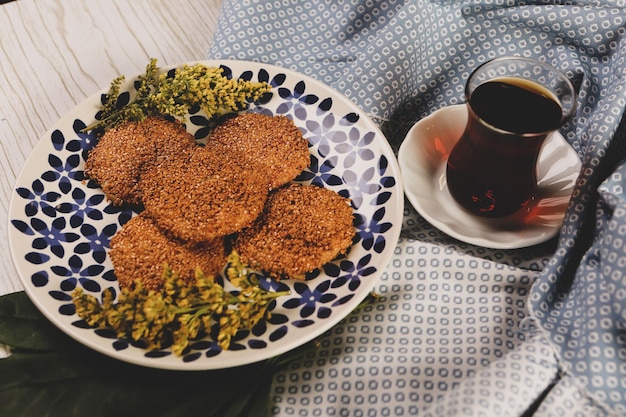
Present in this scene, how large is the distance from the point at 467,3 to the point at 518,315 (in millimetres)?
738

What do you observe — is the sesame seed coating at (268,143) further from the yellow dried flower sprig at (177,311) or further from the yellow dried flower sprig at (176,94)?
the yellow dried flower sprig at (177,311)

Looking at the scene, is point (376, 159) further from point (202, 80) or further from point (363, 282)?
point (202, 80)

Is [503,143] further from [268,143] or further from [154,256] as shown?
[154,256]

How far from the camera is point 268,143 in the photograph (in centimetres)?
123

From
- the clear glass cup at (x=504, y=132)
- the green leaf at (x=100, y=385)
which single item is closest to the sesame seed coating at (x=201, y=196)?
the green leaf at (x=100, y=385)

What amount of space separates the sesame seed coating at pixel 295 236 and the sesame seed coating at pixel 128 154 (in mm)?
227

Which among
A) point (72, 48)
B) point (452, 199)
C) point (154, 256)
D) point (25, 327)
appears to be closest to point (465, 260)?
point (452, 199)

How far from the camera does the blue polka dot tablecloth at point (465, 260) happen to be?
95cm

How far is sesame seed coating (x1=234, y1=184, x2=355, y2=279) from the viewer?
110 centimetres

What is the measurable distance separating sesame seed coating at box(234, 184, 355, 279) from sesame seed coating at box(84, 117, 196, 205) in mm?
227

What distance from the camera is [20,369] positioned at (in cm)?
101

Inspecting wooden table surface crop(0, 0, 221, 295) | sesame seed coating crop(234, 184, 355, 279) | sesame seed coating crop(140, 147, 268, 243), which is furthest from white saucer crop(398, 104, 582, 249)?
wooden table surface crop(0, 0, 221, 295)

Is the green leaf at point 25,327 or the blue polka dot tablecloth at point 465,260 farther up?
the green leaf at point 25,327

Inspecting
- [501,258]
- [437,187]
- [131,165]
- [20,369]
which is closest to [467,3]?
[437,187]
